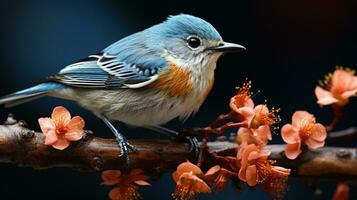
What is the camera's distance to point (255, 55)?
235 centimetres

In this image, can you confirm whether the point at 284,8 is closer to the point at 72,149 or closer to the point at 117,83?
the point at 117,83

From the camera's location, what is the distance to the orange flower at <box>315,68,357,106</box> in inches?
53.7

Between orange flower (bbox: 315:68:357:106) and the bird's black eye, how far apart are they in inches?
19.6

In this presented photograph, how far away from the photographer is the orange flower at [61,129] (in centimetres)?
135

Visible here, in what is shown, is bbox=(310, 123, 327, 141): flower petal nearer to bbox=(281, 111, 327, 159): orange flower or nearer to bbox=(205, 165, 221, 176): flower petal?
bbox=(281, 111, 327, 159): orange flower

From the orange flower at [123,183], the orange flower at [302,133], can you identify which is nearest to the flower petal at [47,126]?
the orange flower at [123,183]

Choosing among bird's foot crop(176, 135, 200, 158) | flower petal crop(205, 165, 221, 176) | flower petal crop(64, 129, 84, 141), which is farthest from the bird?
flower petal crop(205, 165, 221, 176)

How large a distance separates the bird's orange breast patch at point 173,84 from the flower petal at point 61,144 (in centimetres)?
43

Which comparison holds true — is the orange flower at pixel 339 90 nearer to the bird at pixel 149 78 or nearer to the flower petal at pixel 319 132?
the flower petal at pixel 319 132

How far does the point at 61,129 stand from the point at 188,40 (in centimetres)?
61

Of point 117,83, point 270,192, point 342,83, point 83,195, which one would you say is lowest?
point 83,195

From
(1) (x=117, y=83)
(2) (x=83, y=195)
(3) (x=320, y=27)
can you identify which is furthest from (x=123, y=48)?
(3) (x=320, y=27)

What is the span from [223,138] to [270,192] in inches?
8.7

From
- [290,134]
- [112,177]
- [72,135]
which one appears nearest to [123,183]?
[112,177]
